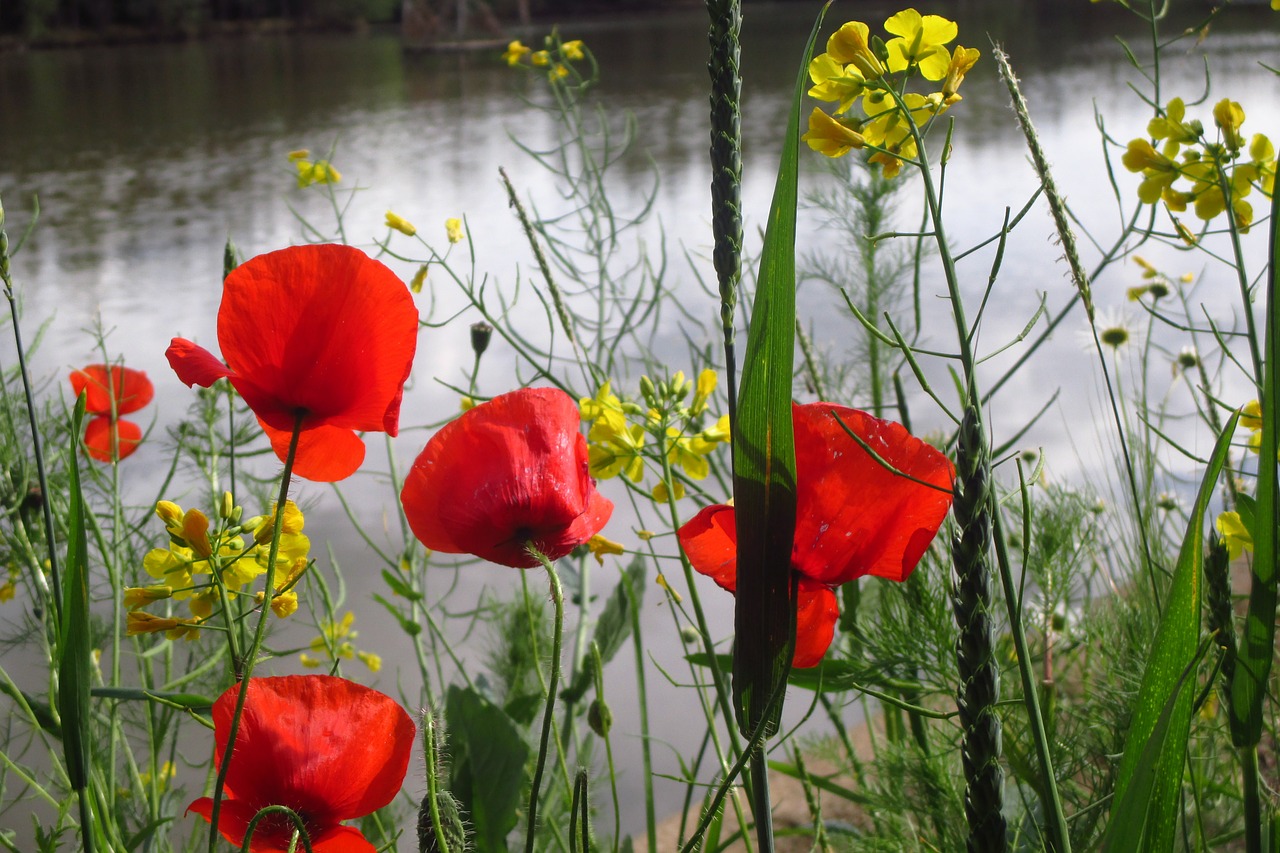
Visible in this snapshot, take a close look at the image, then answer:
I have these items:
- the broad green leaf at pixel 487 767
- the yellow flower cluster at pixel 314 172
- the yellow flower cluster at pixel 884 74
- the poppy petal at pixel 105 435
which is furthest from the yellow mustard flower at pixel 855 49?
the yellow flower cluster at pixel 314 172

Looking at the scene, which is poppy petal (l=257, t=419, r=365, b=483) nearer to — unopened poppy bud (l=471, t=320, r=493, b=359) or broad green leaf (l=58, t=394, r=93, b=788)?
broad green leaf (l=58, t=394, r=93, b=788)

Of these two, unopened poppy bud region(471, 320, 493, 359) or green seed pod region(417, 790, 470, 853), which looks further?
unopened poppy bud region(471, 320, 493, 359)

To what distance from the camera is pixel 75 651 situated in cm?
18

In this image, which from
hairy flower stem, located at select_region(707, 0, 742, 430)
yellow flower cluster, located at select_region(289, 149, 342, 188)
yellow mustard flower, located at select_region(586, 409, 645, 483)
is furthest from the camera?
yellow flower cluster, located at select_region(289, 149, 342, 188)

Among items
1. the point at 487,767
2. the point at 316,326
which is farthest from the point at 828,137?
the point at 487,767

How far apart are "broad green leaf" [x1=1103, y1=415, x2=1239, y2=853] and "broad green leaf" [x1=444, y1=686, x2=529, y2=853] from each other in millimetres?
237

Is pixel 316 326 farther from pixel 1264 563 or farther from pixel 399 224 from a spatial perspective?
pixel 399 224

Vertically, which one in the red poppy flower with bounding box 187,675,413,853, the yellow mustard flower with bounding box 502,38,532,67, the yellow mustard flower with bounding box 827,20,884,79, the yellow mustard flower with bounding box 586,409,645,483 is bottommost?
the red poppy flower with bounding box 187,675,413,853

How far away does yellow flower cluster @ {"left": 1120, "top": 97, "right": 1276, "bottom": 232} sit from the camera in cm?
34

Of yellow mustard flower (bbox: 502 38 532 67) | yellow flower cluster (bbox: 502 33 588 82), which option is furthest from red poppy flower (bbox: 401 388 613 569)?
yellow mustard flower (bbox: 502 38 532 67)

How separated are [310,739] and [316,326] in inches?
3.1

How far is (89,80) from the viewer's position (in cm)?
327

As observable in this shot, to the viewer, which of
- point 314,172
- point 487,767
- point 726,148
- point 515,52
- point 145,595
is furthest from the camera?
point 515,52

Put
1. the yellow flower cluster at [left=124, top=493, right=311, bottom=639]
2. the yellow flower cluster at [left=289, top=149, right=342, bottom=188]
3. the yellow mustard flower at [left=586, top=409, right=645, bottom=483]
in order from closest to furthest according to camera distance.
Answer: the yellow flower cluster at [left=124, top=493, right=311, bottom=639], the yellow mustard flower at [left=586, top=409, right=645, bottom=483], the yellow flower cluster at [left=289, top=149, right=342, bottom=188]
